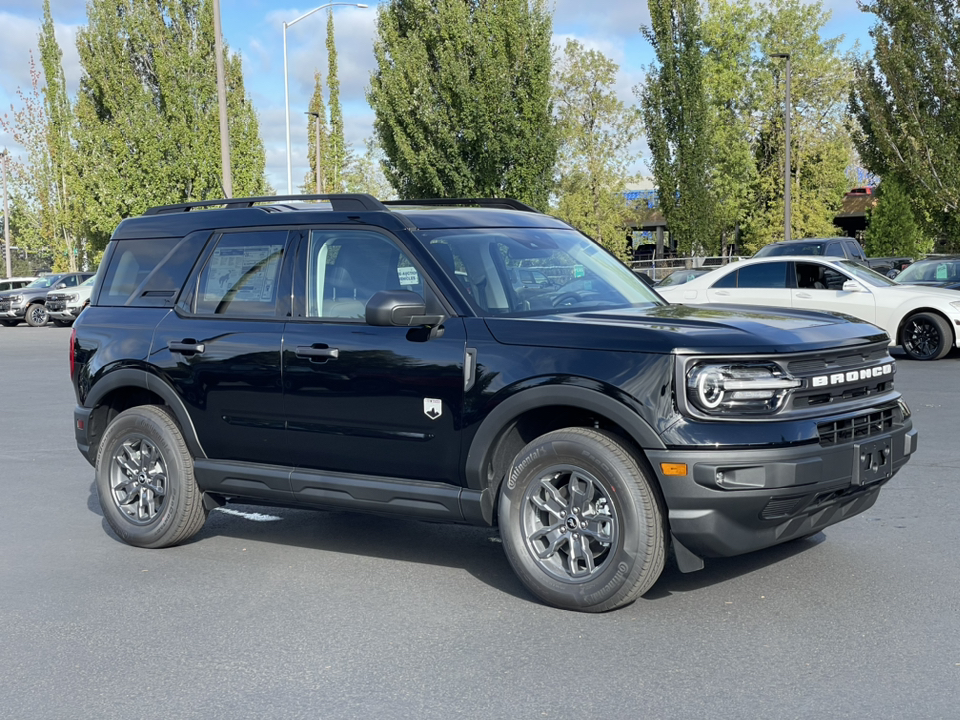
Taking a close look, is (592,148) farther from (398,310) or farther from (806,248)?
(398,310)

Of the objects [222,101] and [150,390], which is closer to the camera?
[150,390]

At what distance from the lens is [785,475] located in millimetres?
4719

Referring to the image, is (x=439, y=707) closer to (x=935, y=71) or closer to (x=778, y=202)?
(x=935, y=71)

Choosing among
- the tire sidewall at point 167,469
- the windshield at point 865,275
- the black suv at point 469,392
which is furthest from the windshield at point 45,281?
the black suv at point 469,392

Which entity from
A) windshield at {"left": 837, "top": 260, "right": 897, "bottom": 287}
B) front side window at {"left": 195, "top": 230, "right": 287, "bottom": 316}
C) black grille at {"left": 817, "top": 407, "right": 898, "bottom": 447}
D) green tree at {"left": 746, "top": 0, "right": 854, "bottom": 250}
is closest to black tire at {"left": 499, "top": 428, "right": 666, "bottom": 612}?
black grille at {"left": 817, "top": 407, "right": 898, "bottom": 447}

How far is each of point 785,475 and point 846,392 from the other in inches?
26.2

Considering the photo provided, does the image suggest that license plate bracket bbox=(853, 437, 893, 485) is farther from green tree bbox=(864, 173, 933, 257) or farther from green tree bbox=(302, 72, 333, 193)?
green tree bbox=(302, 72, 333, 193)

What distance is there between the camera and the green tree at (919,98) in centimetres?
3372

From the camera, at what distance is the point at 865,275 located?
17344 millimetres

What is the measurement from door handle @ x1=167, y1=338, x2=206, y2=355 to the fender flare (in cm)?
23

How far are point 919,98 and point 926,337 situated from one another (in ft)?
67.4

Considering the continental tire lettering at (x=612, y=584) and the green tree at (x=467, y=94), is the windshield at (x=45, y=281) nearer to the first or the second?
the green tree at (x=467, y=94)

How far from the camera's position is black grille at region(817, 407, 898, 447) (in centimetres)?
492

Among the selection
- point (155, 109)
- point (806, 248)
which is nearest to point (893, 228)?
point (806, 248)
